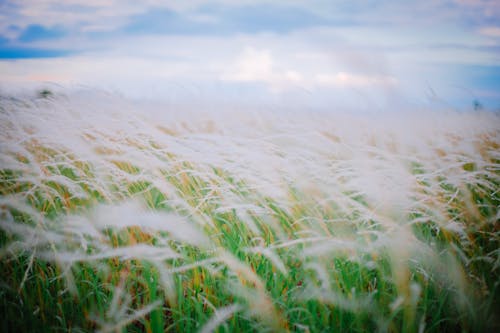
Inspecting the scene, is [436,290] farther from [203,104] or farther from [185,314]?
[203,104]

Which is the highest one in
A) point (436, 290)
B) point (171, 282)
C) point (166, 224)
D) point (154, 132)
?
point (154, 132)

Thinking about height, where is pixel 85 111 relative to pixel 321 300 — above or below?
above

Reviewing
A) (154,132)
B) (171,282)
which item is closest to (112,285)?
(171,282)

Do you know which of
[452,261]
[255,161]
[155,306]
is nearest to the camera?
[155,306]

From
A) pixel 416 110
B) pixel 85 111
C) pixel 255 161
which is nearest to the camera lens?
pixel 255 161

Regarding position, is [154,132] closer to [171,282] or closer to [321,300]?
[171,282]

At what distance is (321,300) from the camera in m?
1.01

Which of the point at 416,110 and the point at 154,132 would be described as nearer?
the point at 154,132

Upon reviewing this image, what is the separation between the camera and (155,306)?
0.98 m

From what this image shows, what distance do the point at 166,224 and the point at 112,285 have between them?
0.33 m

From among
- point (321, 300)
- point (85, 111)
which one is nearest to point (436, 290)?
point (321, 300)

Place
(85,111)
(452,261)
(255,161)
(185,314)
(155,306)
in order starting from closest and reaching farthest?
1. (155,306)
2. (185,314)
3. (452,261)
4. (255,161)
5. (85,111)

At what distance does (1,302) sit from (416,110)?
318 centimetres

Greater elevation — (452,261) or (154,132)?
(154,132)
